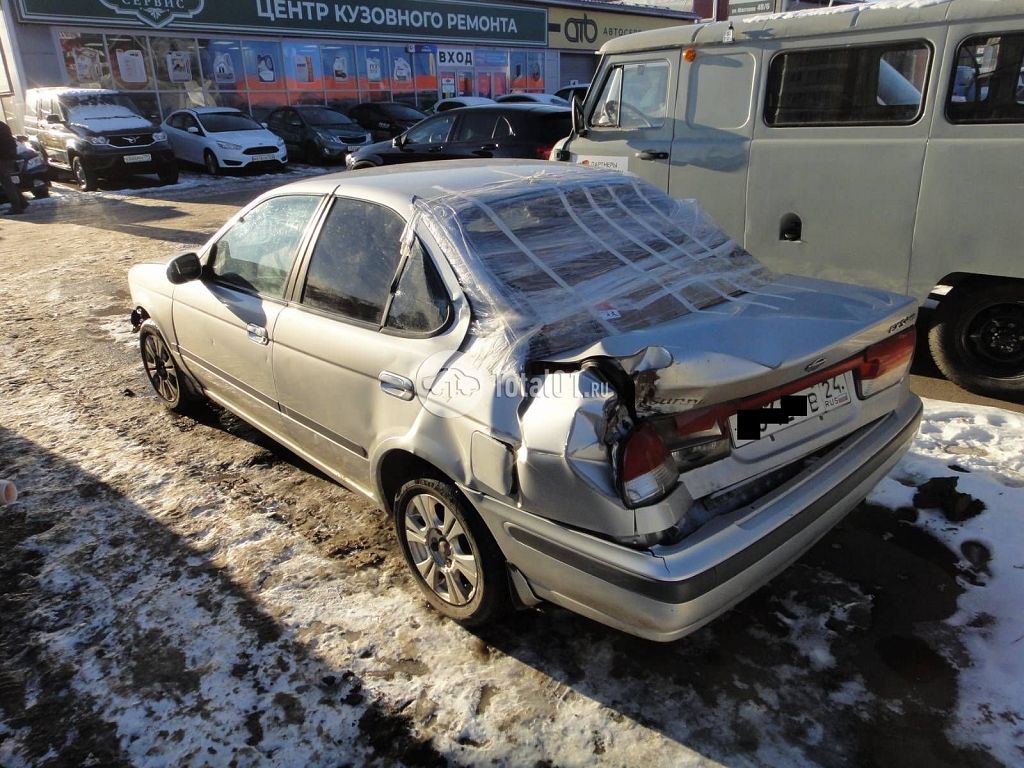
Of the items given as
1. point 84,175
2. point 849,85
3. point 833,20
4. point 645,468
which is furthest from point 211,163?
point 645,468

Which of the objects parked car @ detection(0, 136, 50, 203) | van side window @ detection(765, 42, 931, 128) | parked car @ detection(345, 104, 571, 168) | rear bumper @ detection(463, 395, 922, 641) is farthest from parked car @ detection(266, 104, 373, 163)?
rear bumper @ detection(463, 395, 922, 641)

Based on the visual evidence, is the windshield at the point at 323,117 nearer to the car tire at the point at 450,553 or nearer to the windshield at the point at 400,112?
the windshield at the point at 400,112

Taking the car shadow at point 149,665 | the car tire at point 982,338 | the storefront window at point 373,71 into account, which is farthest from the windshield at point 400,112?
the car shadow at point 149,665

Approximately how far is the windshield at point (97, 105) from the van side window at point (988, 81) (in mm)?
16639

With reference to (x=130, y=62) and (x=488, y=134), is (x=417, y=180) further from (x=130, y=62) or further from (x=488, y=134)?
(x=130, y=62)

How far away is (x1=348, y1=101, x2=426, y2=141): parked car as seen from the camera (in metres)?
21.1

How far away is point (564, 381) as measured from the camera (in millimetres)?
2217

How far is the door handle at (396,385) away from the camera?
2.68 metres

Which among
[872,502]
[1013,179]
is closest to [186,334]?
[872,502]

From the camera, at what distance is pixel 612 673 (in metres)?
2.59

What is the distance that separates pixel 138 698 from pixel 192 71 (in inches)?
881

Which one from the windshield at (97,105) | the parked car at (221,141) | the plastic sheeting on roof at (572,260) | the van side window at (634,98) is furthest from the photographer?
the parked car at (221,141)

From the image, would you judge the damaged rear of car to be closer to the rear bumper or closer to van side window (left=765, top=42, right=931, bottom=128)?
the rear bumper

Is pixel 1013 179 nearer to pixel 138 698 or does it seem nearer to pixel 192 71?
pixel 138 698
